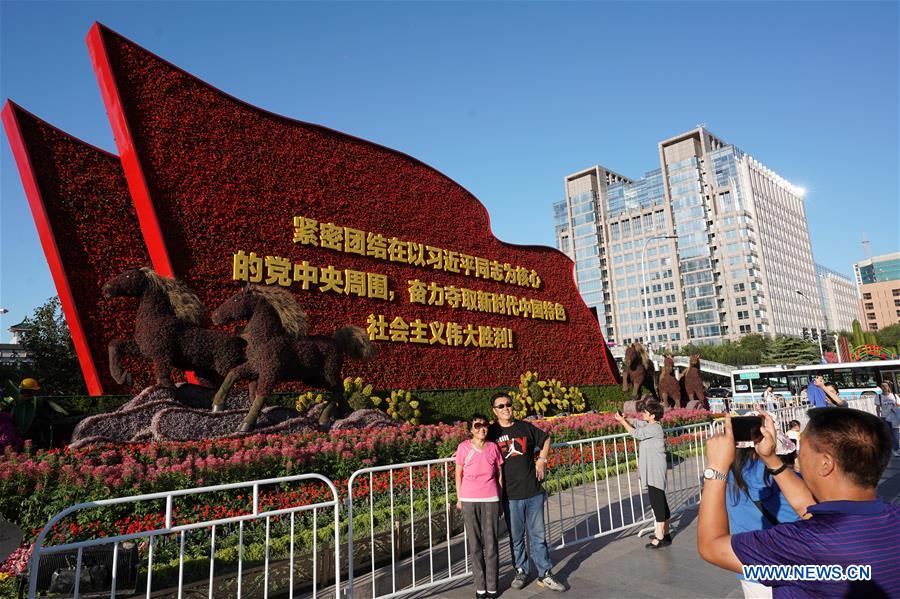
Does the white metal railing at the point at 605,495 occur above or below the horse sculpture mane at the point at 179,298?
below

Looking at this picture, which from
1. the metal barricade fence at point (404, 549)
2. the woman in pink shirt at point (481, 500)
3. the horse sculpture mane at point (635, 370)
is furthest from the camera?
the horse sculpture mane at point (635, 370)

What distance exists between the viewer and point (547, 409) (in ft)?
54.2

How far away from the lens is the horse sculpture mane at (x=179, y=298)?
9.46 m

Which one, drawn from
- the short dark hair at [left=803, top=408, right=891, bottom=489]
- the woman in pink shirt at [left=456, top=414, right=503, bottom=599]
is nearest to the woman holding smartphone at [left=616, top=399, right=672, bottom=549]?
the woman in pink shirt at [left=456, top=414, right=503, bottom=599]

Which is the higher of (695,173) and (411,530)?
(695,173)

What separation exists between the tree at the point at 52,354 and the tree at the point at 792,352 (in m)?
56.8

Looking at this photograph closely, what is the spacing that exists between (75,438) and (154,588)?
5175mm

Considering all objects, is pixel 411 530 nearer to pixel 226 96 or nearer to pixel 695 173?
pixel 226 96

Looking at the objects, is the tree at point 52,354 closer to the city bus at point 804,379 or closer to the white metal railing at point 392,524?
the white metal railing at point 392,524

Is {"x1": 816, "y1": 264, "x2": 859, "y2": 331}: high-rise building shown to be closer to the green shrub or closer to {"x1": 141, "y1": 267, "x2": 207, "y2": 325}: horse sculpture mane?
the green shrub

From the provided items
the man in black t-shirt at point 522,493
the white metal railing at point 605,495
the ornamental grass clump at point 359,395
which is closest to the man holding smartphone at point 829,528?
the man in black t-shirt at point 522,493

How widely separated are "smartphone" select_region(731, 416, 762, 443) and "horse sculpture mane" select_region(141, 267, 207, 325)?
926 centimetres

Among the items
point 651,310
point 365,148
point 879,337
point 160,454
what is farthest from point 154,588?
point 879,337

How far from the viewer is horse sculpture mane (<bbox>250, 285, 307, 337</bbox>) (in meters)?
9.93
